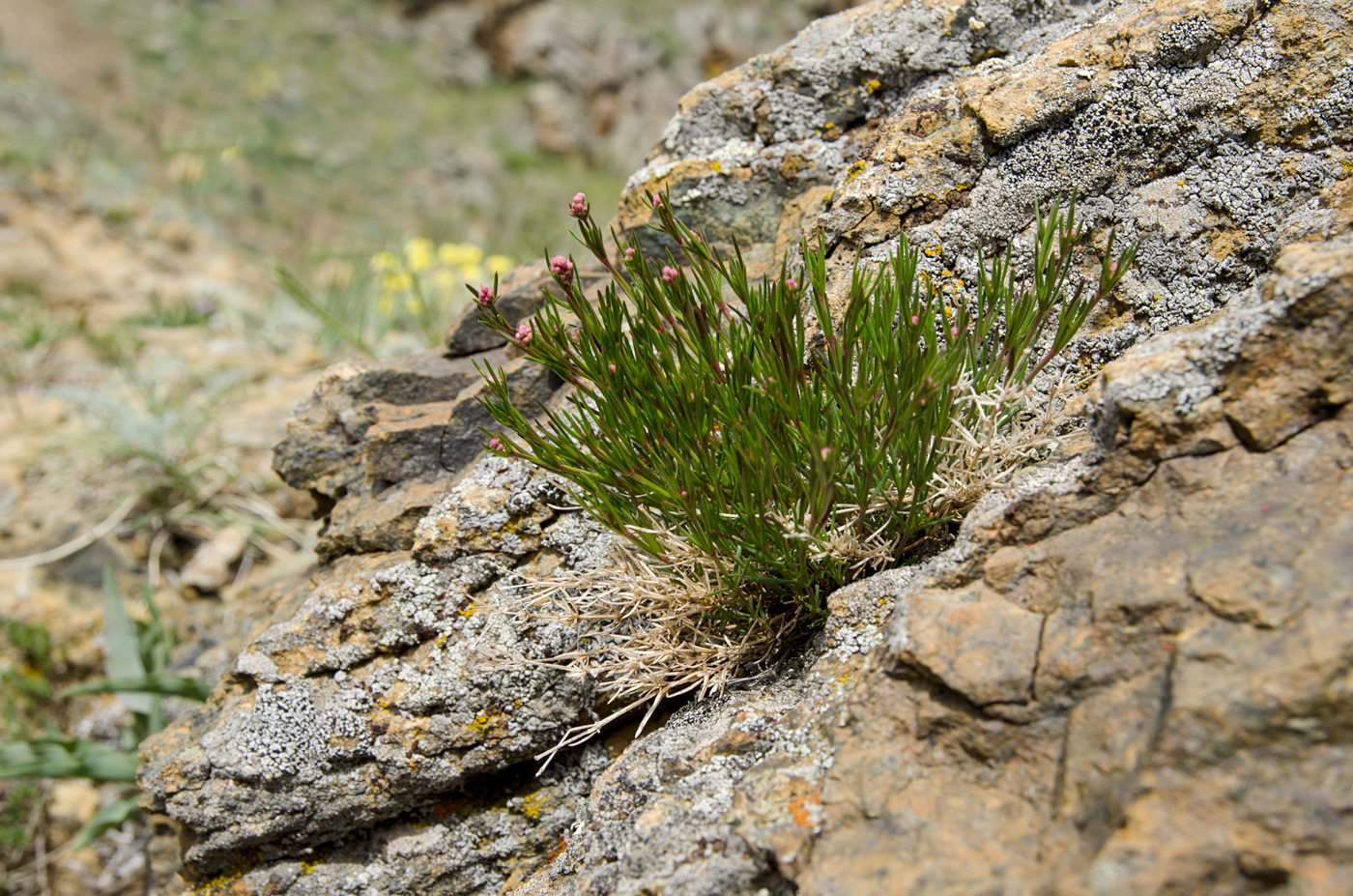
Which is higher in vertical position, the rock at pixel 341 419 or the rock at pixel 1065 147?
the rock at pixel 341 419

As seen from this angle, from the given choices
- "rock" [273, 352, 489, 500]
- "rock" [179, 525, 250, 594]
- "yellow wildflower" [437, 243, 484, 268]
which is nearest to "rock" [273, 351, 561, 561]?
"rock" [273, 352, 489, 500]

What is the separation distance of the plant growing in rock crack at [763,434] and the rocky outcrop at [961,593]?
0.49 ft

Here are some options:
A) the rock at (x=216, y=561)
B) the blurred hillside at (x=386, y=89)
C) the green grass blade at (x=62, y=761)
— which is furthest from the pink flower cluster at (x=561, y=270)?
the blurred hillside at (x=386, y=89)

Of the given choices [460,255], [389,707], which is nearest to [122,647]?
[389,707]

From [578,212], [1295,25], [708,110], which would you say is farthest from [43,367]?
[1295,25]

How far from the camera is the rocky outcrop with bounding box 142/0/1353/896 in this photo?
140cm

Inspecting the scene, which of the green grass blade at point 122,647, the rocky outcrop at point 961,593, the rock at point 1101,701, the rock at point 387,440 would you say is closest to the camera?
the rock at point 1101,701

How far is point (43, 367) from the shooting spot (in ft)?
20.9

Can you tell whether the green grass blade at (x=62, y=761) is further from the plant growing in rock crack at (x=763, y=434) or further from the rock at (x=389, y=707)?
the plant growing in rock crack at (x=763, y=434)

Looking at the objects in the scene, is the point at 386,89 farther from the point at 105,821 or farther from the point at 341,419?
the point at 105,821

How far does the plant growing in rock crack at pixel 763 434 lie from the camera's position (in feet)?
6.27

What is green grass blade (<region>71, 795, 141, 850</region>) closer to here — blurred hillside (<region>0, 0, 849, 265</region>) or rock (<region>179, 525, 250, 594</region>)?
rock (<region>179, 525, 250, 594</region>)

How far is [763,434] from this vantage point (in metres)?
1.93

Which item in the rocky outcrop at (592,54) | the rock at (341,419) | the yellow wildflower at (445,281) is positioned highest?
the rocky outcrop at (592,54)
